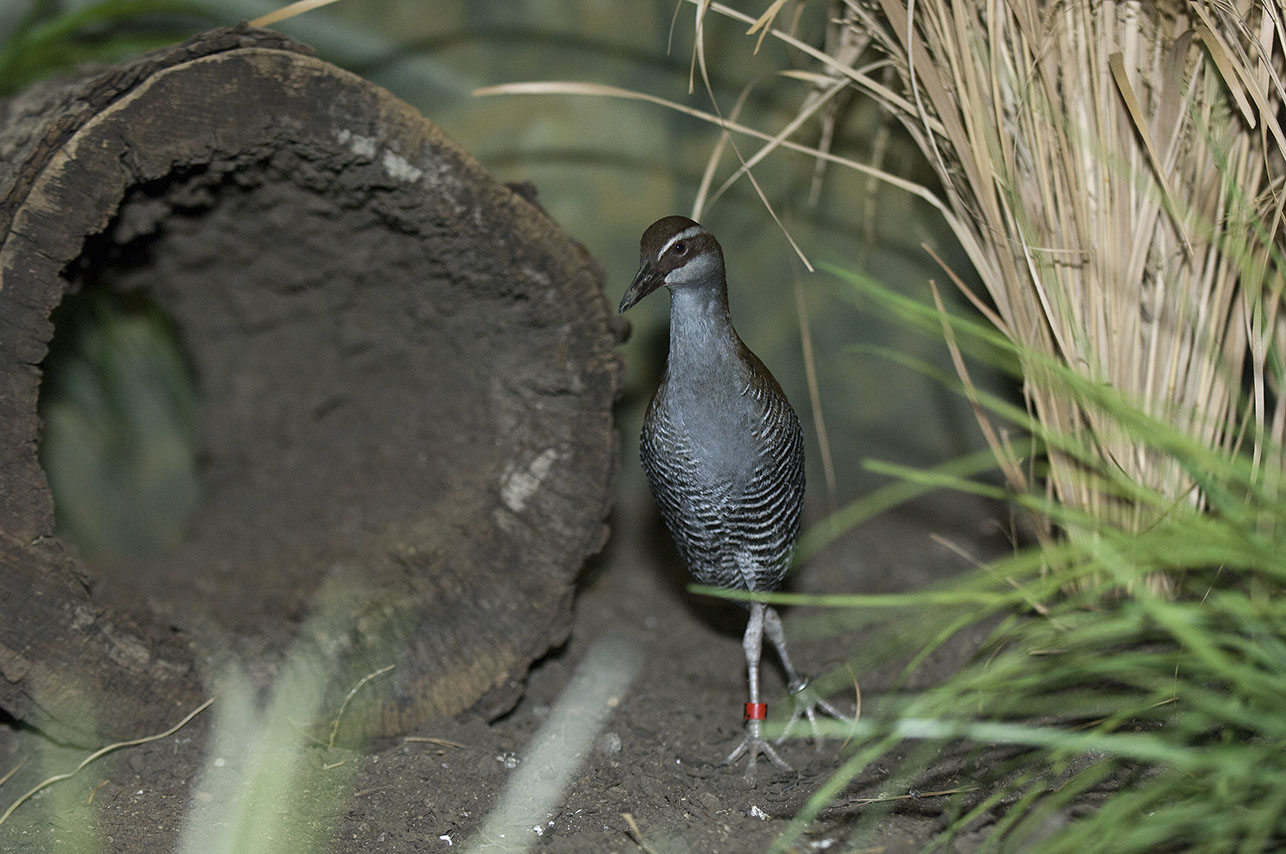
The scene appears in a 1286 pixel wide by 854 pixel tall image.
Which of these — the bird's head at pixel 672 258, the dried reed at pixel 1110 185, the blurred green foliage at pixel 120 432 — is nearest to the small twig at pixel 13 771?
the blurred green foliage at pixel 120 432

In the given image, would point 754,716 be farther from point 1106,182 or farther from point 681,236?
point 1106,182

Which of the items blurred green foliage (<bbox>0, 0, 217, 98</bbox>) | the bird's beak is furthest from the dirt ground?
blurred green foliage (<bbox>0, 0, 217, 98</bbox>)

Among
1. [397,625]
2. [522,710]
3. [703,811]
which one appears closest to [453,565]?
[397,625]

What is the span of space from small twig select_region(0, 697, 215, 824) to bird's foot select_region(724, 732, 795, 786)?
4.55ft

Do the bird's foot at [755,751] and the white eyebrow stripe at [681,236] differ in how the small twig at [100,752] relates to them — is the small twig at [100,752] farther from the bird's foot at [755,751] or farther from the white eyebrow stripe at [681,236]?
the white eyebrow stripe at [681,236]

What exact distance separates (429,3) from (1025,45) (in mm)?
2114

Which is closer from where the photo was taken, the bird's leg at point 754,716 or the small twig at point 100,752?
the small twig at point 100,752

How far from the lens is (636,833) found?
86.9 inches

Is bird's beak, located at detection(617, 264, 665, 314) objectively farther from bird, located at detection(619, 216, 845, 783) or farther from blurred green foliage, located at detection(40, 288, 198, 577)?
blurred green foliage, located at detection(40, 288, 198, 577)

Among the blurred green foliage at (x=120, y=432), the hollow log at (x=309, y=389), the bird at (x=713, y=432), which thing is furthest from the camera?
the blurred green foliage at (x=120, y=432)

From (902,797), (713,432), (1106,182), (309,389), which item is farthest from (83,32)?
(902,797)

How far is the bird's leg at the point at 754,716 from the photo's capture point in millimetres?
2684

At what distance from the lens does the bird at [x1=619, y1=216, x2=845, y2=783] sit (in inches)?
101

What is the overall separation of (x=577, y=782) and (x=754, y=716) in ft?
1.69
